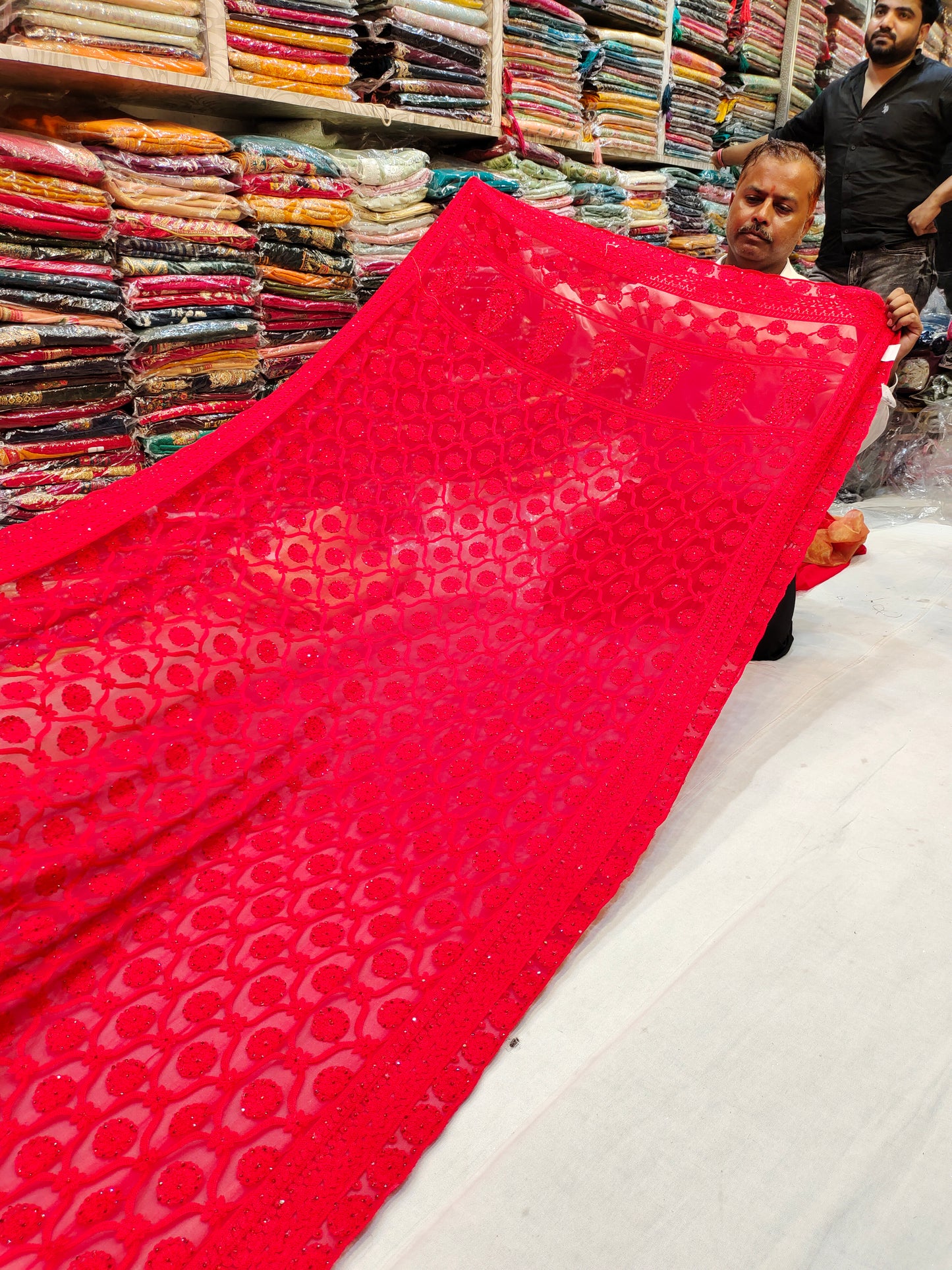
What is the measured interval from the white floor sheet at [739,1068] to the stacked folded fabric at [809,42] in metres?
4.05

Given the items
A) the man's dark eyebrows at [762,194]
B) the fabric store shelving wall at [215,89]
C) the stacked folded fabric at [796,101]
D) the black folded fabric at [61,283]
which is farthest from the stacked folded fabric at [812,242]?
the black folded fabric at [61,283]

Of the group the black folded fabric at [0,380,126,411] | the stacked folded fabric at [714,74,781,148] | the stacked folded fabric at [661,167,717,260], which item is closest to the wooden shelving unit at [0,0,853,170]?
the black folded fabric at [0,380,126,411]

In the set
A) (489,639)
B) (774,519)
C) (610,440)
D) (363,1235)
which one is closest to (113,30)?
(610,440)

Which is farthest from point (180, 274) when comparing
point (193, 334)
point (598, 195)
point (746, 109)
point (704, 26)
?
point (746, 109)

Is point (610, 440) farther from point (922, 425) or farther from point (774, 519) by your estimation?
point (922, 425)

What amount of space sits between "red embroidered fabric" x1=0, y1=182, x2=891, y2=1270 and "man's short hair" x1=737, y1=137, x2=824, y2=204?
2.05 ft

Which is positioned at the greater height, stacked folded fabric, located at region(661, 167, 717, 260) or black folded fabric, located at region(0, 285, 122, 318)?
stacked folded fabric, located at region(661, 167, 717, 260)

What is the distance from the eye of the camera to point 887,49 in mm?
2801

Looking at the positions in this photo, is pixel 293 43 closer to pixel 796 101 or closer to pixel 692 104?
pixel 692 104

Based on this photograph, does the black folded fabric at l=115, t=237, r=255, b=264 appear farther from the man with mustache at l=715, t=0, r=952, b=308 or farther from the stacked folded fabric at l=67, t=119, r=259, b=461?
the man with mustache at l=715, t=0, r=952, b=308

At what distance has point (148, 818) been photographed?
0.97 m

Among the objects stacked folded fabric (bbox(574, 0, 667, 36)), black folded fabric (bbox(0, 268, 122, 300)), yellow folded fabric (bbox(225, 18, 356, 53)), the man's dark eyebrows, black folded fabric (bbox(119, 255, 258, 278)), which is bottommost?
black folded fabric (bbox(0, 268, 122, 300))

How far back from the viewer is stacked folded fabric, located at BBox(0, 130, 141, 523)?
5.67 ft

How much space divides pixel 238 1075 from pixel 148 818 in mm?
296
